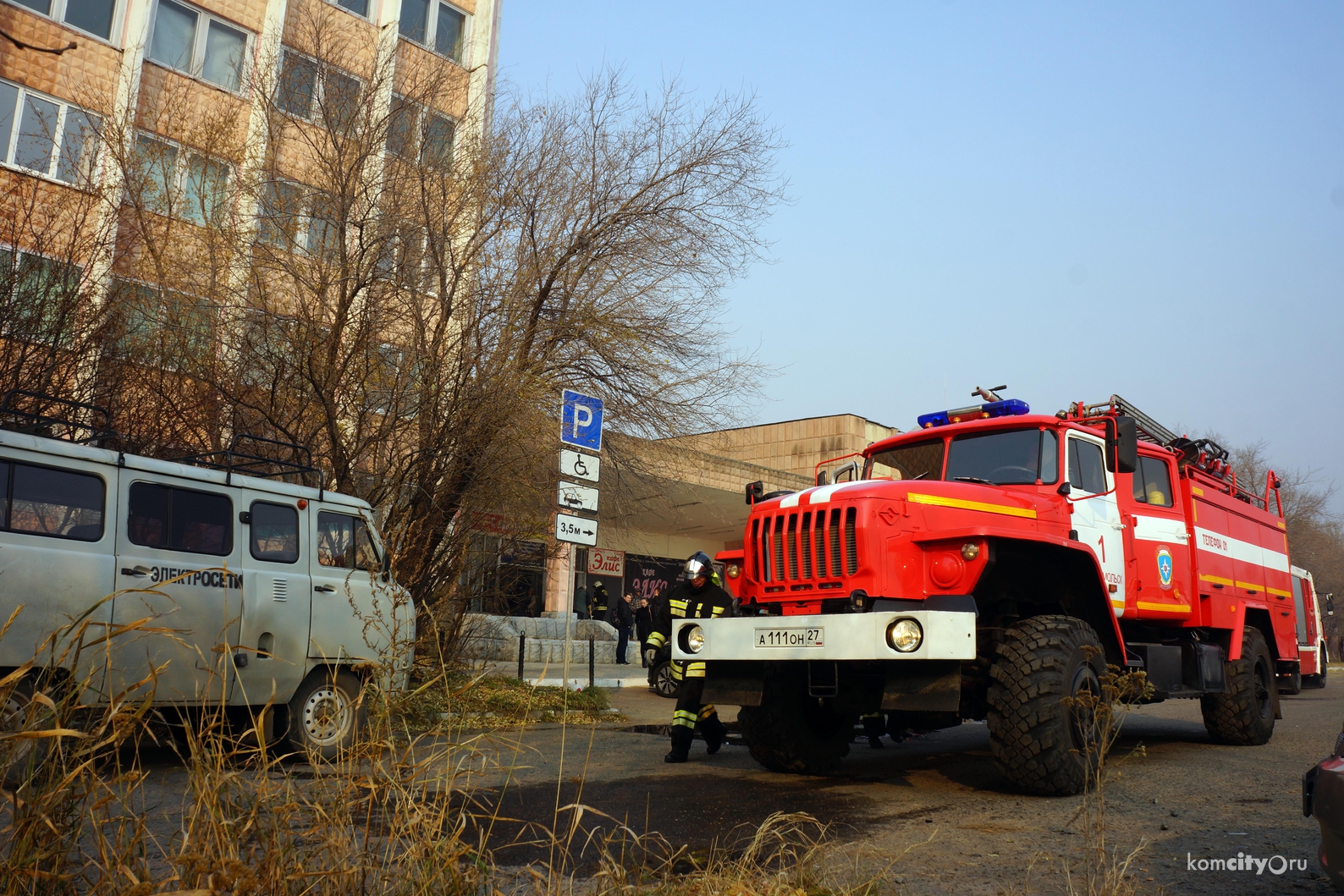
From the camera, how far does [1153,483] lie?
9281 mm

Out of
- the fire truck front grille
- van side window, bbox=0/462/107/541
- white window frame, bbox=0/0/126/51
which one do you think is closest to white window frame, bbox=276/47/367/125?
van side window, bbox=0/462/107/541

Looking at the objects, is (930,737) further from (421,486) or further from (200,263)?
(200,263)

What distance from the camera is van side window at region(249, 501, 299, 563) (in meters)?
7.70

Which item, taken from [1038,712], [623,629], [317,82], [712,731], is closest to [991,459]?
[1038,712]

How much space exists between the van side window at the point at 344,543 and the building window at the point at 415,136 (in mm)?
5523

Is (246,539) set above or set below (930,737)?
above

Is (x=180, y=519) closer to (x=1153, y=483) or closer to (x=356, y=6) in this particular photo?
(x=1153, y=483)

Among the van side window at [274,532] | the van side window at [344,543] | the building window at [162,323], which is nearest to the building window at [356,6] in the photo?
the building window at [162,323]

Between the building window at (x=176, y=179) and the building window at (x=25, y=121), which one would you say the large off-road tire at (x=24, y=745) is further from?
the building window at (x=25, y=121)

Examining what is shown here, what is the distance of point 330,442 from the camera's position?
11.1 m

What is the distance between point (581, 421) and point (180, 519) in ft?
13.9

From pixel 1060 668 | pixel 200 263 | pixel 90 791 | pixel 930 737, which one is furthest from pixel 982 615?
pixel 200 263

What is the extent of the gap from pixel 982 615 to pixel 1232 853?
252 cm

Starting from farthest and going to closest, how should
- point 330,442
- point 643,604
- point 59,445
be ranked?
1. point 643,604
2. point 330,442
3. point 59,445
